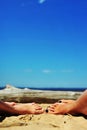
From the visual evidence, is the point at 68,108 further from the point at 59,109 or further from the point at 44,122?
the point at 44,122

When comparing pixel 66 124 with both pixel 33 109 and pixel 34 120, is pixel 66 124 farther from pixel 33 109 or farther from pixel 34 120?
pixel 33 109

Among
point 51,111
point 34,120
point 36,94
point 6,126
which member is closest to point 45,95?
point 36,94

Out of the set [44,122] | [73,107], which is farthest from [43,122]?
[73,107]

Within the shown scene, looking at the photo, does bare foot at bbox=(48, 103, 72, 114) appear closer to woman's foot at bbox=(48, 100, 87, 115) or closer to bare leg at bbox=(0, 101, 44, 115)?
woman's foot at bbox=(48, 100, 87, 115)

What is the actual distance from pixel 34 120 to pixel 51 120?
0.82 ft

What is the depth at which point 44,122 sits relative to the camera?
4.65 m

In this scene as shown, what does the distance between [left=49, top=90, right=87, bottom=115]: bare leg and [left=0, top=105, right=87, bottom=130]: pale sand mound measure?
0.55ft

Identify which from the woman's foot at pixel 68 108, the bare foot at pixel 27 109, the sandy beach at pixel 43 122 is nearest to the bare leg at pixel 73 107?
Answer: the woman's foot at pixel 68 108

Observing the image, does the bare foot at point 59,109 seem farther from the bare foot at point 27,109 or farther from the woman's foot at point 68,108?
the bare foot at point 27,109

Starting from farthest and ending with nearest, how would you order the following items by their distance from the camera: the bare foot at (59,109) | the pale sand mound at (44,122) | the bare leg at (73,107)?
the bare foot at (59,109), the bare leg at (73,107), the pale sand mound at (44,122)

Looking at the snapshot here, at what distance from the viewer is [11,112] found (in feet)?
17.4

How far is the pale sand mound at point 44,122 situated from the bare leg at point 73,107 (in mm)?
168

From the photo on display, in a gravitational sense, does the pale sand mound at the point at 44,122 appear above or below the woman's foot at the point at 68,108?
below

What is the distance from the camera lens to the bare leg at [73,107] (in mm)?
5145
